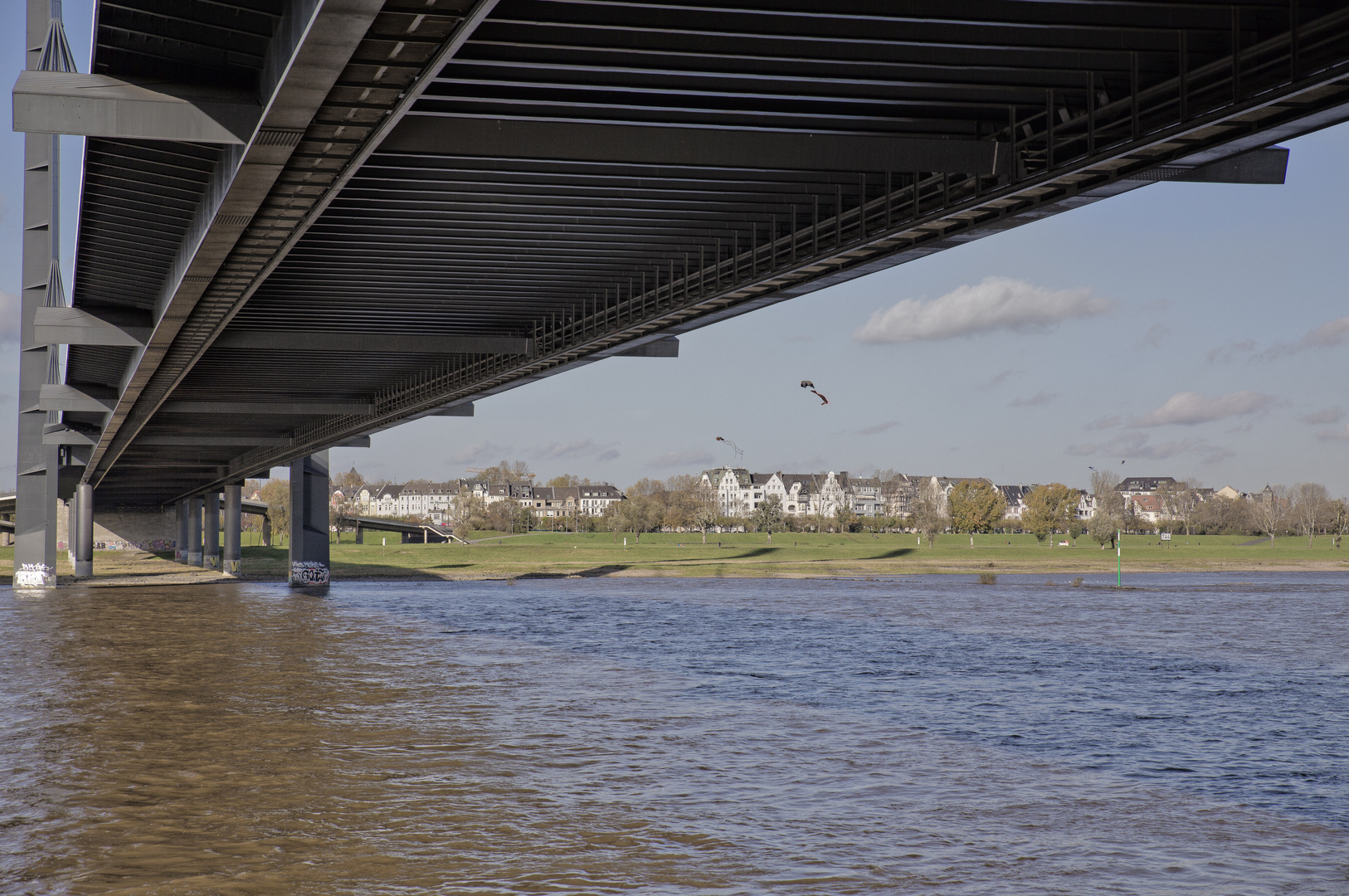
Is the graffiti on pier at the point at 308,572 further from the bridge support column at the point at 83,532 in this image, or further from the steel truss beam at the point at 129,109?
the steel truss beam at the point at 129,109

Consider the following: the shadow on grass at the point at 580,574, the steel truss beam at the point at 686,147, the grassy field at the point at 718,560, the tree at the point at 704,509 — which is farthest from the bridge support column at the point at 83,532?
the tree at the point at 704,509

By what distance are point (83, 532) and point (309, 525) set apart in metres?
15.3

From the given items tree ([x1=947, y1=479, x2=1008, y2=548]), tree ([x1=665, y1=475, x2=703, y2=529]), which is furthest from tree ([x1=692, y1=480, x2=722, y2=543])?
tree ([x1=947, y1=479, x2=1008, y2=548])

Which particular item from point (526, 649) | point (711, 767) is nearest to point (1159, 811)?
point (711, 767)

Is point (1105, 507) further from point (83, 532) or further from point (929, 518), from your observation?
point (83, 532)

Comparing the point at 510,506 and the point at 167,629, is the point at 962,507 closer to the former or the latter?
the point at 510,506

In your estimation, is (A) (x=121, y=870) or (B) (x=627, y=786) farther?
(B) (x=627, y=786)

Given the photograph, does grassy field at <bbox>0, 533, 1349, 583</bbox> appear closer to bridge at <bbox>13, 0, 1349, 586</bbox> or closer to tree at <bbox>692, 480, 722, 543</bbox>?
tree at <bbox>692, 480, 722, 543</bbox>

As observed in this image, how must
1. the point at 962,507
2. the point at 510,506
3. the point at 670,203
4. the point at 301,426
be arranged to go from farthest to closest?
1. the point at 510,506
2. the point at 962,507
3. the point at 301,426
4. the point at 670,203

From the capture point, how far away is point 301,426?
5494 cm

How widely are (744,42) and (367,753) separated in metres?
9.83

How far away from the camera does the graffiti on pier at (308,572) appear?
65.6 meters

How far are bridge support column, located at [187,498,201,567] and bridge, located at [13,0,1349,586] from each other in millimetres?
87043

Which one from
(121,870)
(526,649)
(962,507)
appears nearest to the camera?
(121,870)
